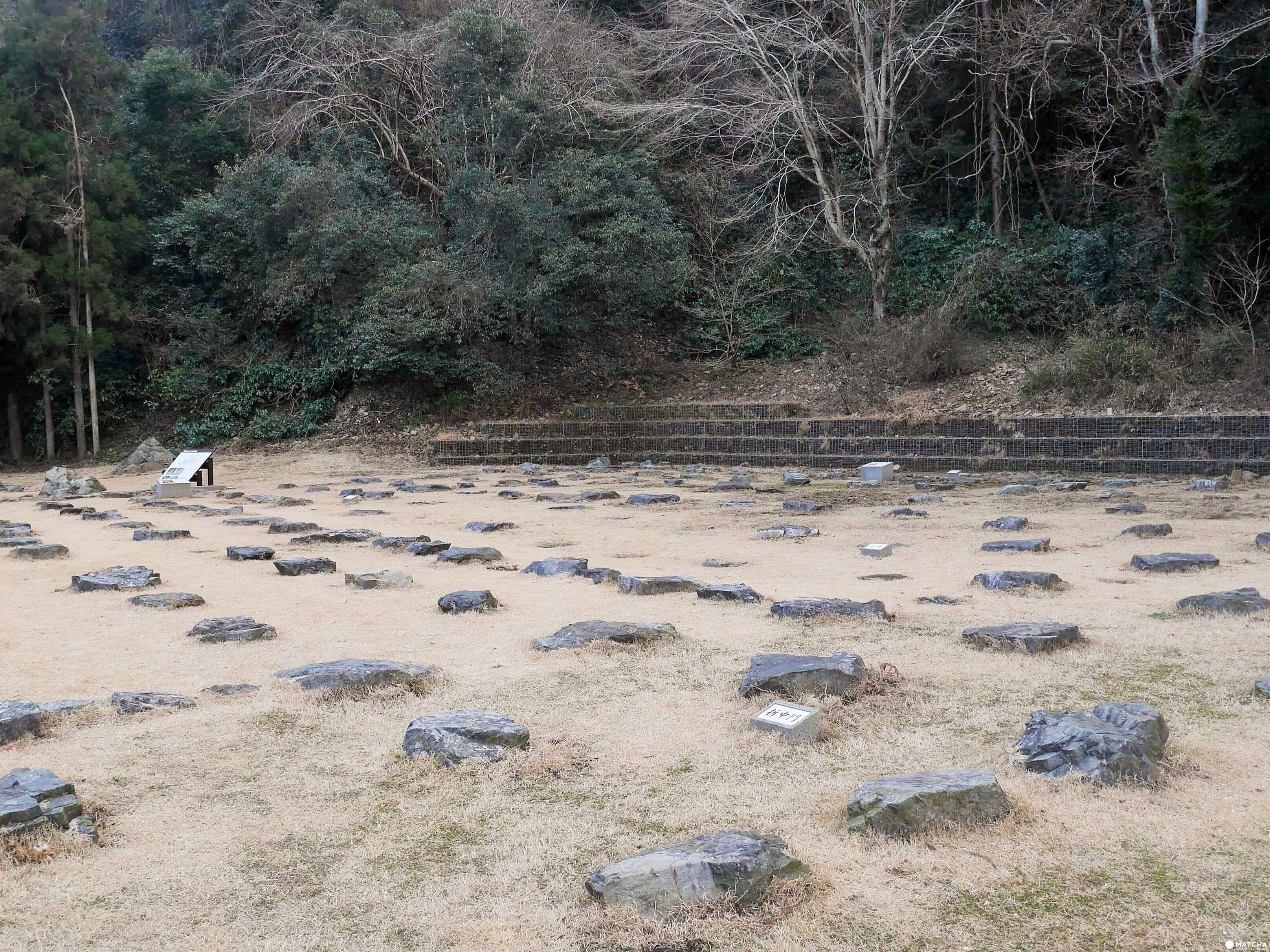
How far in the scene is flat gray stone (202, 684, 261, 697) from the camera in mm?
3148

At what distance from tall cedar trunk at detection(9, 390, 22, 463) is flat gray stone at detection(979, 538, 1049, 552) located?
16.2 meters

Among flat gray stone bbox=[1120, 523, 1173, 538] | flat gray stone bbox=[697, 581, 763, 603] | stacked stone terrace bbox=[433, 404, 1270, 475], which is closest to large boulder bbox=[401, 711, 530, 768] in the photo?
flat gray stone bbox=[697, 581, 763, 603]

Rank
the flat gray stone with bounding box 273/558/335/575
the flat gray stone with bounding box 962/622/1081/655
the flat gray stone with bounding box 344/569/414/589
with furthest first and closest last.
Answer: the flat gray stone with bounding box 273/558/335/575 < the flat gray stone with bounding box 344/569/414/589 < the flat gray stone with bounding box 962/622/1081/655

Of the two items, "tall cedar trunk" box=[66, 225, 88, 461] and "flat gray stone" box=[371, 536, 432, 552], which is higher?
"tall cedar trunk" box=[66, 225, 88, 461]

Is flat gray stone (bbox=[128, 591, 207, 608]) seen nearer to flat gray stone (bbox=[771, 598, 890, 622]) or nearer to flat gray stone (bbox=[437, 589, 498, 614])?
flat gray stone (bbox=[437, 589, 498, 614])

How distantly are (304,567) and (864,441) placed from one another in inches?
325

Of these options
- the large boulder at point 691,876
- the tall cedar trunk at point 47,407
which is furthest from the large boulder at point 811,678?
the tall cedar trunk at point 47,407

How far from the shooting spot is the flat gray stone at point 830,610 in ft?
13.1

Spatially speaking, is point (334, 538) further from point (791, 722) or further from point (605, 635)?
point (791, 722)

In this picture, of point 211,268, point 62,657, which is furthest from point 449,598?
point 211,268

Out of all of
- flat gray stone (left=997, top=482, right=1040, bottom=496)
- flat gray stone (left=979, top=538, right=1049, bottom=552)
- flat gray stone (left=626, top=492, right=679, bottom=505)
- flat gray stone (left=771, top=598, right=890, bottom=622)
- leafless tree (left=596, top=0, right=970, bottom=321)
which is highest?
leafless tree (left=596, top=0, right=970, bottom=321)

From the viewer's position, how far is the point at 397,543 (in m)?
6.54

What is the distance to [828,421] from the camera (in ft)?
42.1

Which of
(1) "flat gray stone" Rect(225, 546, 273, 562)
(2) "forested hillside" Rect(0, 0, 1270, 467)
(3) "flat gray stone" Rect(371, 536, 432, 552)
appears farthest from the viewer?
(2) "forested hillside" Rect(0, 0, 1270, 467)
